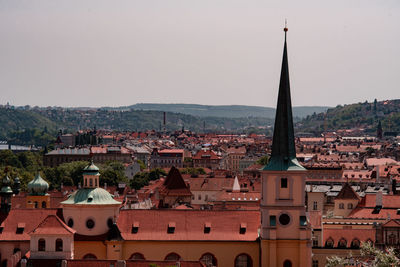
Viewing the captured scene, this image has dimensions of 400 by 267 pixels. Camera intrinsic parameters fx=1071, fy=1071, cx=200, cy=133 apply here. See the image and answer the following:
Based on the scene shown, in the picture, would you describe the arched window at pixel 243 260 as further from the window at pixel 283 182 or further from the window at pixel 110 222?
the window at pixel 110 222

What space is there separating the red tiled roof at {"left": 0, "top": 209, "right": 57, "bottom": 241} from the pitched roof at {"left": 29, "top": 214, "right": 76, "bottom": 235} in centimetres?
328

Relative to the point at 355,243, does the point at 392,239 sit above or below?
above

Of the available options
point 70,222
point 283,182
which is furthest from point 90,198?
point 283,182

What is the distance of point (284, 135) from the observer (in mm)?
72812

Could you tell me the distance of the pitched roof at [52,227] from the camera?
70.2m

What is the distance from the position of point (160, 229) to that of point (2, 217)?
37.3 ft

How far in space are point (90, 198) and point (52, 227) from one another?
14.7ft

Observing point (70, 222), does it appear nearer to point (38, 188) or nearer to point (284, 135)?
point (284, 135)

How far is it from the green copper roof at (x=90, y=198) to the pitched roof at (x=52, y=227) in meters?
3.14

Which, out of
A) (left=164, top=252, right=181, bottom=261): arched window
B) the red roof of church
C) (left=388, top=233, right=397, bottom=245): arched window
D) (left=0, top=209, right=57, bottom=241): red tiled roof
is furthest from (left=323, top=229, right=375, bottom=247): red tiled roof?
the red roof of church

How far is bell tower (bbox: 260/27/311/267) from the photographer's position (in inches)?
2803

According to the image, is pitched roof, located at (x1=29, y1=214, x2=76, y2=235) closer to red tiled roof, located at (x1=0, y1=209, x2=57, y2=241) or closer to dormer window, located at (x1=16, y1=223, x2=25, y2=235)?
red tiled roof, located at (x1=0, y1=209, x2=57, y2=241)

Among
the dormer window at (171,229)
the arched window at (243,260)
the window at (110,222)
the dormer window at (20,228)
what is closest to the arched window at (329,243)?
the arched window at (243,260)

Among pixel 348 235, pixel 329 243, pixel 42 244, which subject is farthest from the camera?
pixel 348 235
